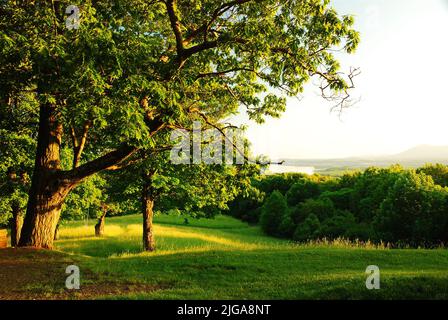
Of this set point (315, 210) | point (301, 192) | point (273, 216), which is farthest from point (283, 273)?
point (301, 192)

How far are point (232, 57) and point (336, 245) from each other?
12.6 meters

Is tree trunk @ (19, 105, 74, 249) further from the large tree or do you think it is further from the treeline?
the treeline

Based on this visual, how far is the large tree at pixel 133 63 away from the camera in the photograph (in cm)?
1214

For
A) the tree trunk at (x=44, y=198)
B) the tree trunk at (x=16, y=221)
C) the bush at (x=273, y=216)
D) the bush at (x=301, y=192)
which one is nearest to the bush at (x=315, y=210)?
the bush at (x=273, y=216)

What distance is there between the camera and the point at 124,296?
1093 cm

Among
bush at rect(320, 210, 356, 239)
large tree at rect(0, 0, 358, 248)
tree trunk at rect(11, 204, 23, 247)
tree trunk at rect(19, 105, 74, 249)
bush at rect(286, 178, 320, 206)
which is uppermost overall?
large tree at rect(0, 0, 358, 248)

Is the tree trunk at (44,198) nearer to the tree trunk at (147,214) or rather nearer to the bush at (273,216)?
the tree trunk at (147,214)

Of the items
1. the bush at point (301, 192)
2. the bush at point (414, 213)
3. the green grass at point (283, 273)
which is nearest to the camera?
the green grass at point (283, 273)

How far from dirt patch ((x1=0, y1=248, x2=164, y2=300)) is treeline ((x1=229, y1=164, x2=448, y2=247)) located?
41.0ft

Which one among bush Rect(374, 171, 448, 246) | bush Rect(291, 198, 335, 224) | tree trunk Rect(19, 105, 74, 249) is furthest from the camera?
bush Rect(291, 198, 335, 224)

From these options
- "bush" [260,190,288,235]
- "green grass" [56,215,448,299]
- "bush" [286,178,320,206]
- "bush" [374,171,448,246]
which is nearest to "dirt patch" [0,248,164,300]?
"green grass" [56,215,448,299]

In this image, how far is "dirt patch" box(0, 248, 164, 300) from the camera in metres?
11.2

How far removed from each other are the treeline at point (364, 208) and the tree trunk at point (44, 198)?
11651 mm
